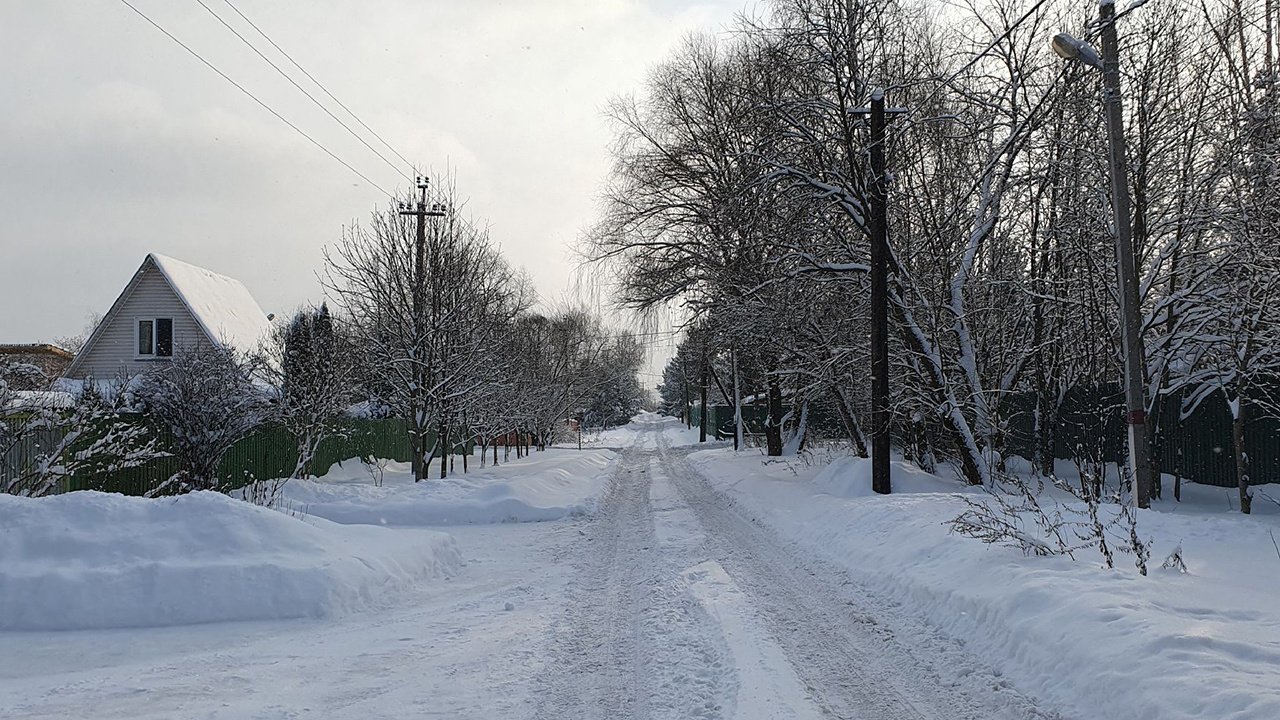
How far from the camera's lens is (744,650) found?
6535 mm

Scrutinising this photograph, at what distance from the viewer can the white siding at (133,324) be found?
95.8 feet

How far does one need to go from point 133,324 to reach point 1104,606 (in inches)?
1223

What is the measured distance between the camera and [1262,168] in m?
13.1

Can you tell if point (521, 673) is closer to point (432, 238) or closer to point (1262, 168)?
point (1262, 168)

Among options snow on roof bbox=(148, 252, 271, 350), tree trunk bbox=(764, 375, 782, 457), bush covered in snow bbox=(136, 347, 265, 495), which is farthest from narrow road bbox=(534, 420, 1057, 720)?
snow on roof bbox=(148, 252, 271, 350)

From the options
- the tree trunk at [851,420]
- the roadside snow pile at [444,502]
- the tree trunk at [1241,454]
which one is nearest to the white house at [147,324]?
the roadside snow pile at [444,502]

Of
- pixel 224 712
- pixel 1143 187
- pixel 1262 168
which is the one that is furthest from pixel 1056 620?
pixel 1143 187

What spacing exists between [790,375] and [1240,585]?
44.7 feet

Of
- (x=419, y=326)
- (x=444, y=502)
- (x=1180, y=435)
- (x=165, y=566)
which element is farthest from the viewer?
(x=419, y=326)

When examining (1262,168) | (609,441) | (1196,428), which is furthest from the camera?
(609,441)

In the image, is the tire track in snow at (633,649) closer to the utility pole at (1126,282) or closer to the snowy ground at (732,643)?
the snowy ground at (732,643)

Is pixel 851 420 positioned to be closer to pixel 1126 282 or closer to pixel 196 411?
pixel 1126 282

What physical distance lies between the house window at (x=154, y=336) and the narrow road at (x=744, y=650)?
23748mm

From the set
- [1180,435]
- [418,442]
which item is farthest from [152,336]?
[1180,435]
